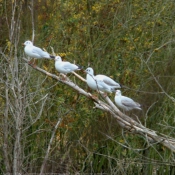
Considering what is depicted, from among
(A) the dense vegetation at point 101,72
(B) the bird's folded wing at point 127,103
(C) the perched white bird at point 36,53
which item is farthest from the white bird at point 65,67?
(B) the bird's folded wing at point 127,103

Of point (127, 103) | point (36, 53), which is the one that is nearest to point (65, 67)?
point (36, 53)

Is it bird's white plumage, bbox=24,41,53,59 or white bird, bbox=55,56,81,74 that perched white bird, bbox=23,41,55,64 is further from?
white bird, bbox=55,56,81,74

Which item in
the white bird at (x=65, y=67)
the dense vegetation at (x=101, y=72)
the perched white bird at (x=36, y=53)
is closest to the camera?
the white bird at (x=65, y=67)

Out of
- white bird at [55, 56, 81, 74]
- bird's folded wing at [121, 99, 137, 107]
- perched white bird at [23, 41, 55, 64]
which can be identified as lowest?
bird's folded wing at [121, 99, 137, 107]

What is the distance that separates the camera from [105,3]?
36.1 feet

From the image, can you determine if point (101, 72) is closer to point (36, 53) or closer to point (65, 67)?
point (36, 53)

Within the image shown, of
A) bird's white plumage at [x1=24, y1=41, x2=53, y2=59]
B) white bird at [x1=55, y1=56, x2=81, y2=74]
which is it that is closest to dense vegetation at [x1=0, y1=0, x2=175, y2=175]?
bird's white plumage at [x1=24, y1=41, x2=53, y2=59]

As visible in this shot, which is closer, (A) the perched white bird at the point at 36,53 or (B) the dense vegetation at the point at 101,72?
(A) the perched white bird at the point at 36,53

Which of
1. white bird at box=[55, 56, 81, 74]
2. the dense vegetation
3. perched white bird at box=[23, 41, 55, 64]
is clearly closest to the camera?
white bird at box=[55, 56, 81, 74]

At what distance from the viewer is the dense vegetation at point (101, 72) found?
9.70m

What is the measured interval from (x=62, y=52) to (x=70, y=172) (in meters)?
2.26

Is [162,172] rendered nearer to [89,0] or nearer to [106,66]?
[106,66]

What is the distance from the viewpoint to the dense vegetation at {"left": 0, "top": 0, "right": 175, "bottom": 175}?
382 inches

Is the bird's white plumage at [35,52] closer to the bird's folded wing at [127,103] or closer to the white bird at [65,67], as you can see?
the white bird at [65,67]
